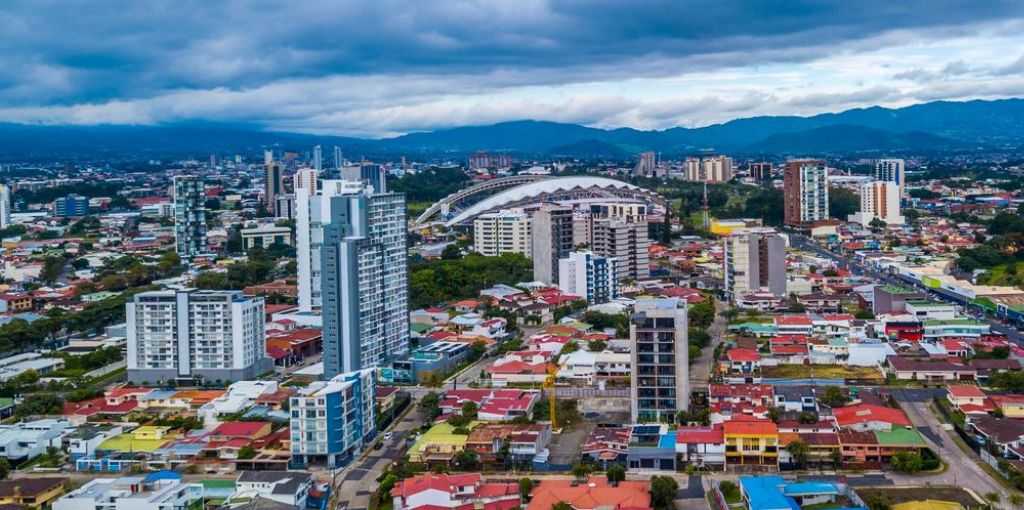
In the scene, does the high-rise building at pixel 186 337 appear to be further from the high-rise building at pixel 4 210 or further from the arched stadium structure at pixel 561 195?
the high-rise building at pixel 4 210

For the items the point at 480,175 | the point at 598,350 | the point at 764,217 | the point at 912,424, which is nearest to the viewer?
the point at 912,424

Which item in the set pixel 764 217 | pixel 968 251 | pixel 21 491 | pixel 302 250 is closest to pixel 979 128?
pixel 764 217

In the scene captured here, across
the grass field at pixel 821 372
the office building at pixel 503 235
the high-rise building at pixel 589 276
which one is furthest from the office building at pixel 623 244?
the grass field at pixel 821 372

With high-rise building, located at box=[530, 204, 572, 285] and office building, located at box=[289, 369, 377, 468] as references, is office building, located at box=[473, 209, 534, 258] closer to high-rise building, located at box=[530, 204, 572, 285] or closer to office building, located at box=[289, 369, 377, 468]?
high-rise building, located at box=[530, 204, 572, 285]

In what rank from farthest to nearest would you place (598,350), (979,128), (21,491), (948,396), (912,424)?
1. (979,128)
2. (598,350)
3. (948,396)
4. (912,424)
5. (21,491)

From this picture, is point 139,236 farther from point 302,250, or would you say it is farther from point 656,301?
point 656,301

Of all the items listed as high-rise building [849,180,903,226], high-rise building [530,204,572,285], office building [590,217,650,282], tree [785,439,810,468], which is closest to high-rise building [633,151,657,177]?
high-rise building [849,180,903,226]
